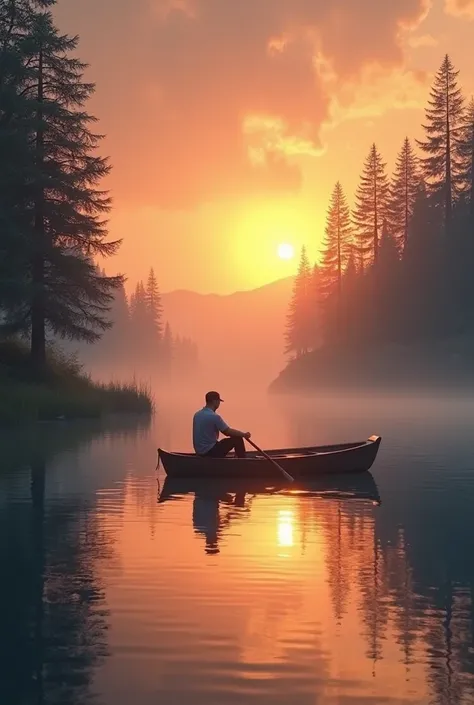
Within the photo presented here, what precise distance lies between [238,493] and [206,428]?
1991 mm

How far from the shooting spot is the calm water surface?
6.30 metres

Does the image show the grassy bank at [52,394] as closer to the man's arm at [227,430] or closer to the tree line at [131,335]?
the man's arm at [227,430]

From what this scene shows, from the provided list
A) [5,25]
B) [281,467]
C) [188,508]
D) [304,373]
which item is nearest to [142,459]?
[281,467]

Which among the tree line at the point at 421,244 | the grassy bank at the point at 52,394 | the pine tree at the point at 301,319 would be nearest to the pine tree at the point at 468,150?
the tree line at the point at 421,244

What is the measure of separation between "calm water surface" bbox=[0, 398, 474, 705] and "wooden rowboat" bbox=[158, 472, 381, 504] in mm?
143

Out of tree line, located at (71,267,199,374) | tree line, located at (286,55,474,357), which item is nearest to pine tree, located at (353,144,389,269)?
tree line, located at (286,55,474,357)

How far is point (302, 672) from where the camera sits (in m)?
6.48

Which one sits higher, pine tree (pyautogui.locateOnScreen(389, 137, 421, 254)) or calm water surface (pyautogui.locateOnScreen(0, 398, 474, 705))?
pine tree (pyautogui.locateOnScreen(389, 137, 421, 254))

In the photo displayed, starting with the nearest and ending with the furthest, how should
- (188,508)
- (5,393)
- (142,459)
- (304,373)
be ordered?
(188,508)
(142,459)
(5,393)
(304,373)

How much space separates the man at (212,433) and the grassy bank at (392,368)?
54.9 m

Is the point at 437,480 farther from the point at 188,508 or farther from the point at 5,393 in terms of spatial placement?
the point at 5,393

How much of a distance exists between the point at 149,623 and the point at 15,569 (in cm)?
289

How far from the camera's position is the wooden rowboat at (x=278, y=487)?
16.6 metres

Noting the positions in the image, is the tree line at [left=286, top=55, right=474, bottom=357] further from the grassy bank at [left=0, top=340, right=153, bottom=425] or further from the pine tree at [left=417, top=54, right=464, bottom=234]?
the grassy bank at [left=0, top=340, right=153, bottom=425]
